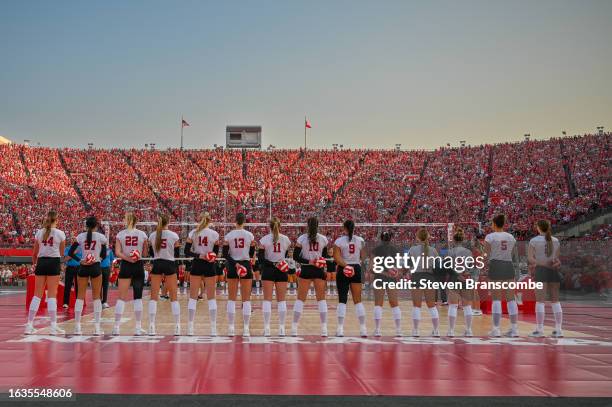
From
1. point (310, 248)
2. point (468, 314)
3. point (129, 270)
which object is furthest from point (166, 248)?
point (468, 314)

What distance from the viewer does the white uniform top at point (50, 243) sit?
38.3 feet

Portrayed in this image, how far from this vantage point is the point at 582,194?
142 feet

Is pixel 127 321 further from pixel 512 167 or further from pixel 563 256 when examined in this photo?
pixel 512 167

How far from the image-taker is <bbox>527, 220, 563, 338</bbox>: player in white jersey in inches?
473

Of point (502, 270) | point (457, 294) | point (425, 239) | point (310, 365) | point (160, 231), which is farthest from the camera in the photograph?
point (457, 294)

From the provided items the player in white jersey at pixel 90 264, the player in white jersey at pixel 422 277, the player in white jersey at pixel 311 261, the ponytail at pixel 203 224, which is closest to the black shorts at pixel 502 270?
the player in white jersey at pixel 422 277

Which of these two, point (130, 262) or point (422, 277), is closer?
point (130, 262)

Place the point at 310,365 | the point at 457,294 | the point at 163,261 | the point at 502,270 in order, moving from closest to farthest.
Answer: the point at 310,365
the point at 163,261
the point at 502,270
the point at 457,294

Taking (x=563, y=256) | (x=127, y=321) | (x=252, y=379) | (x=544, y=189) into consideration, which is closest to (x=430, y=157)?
(x=544, y=189)

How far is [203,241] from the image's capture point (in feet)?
38.3

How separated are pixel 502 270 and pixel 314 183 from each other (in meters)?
44.8

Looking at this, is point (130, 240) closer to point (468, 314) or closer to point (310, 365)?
point (310, 365)

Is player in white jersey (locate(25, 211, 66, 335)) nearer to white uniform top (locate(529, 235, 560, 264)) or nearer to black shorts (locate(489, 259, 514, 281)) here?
black shorts (locate(489, 259, 514, 281))

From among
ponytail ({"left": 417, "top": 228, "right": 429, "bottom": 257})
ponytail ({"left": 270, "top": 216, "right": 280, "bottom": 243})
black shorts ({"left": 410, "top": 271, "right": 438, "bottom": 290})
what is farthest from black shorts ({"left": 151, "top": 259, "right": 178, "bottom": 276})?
ponytail ({"left": 417, "top": 228, "right": 429, "bottom": 257})
